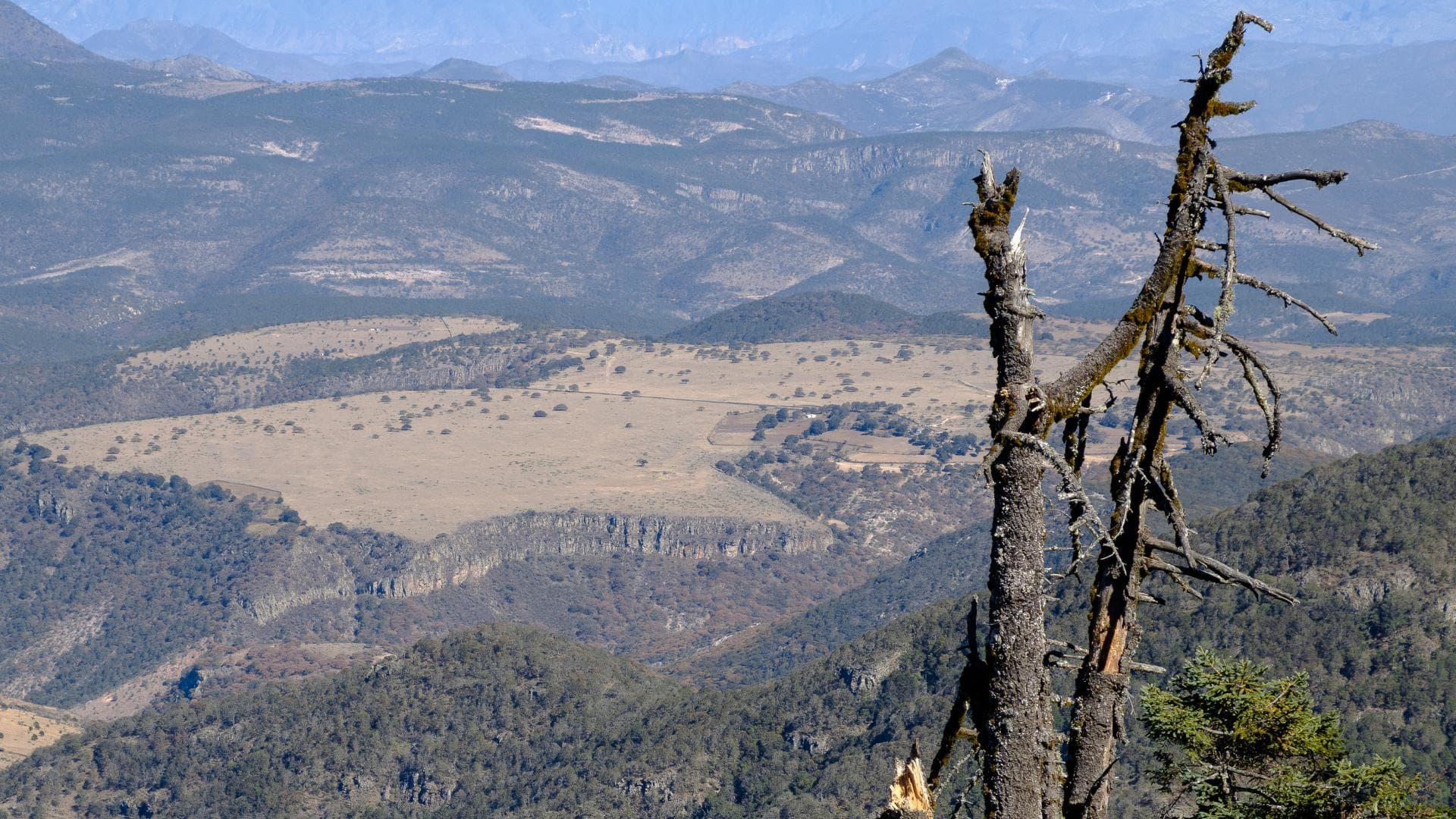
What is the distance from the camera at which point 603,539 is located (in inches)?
6280

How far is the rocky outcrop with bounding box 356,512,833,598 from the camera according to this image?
507 feet

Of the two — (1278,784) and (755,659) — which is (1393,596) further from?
(755,659)

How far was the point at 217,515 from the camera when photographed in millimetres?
170125

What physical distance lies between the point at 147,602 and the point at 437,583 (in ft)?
112

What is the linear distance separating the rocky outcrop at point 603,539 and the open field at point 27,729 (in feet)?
153

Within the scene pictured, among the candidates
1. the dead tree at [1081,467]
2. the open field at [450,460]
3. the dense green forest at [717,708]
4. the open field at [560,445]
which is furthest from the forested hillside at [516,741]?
the open field at [560,445]

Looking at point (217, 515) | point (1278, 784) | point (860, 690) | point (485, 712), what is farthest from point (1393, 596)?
point (217, 515)

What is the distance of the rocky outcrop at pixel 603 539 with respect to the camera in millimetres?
154500

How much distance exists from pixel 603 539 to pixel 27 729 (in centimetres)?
6671

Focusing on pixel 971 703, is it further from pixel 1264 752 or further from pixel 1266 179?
pixel 1264 752

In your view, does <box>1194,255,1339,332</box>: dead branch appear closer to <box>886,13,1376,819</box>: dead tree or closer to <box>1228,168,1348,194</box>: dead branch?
<box>886,13,1376,819</box>: dead tree

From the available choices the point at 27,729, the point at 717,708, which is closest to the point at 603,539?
the point at 27,729

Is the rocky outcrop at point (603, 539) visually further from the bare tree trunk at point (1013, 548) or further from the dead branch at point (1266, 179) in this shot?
the bare tree trunk at point (1013, 548)

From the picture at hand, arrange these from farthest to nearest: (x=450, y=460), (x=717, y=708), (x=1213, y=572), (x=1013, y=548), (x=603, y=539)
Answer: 1. (x=450, y=460)
2. (x=603, y=539)
3. (x=717, y=708)
4. (x=1213, y=572)
5. (x=1013, y=548)
